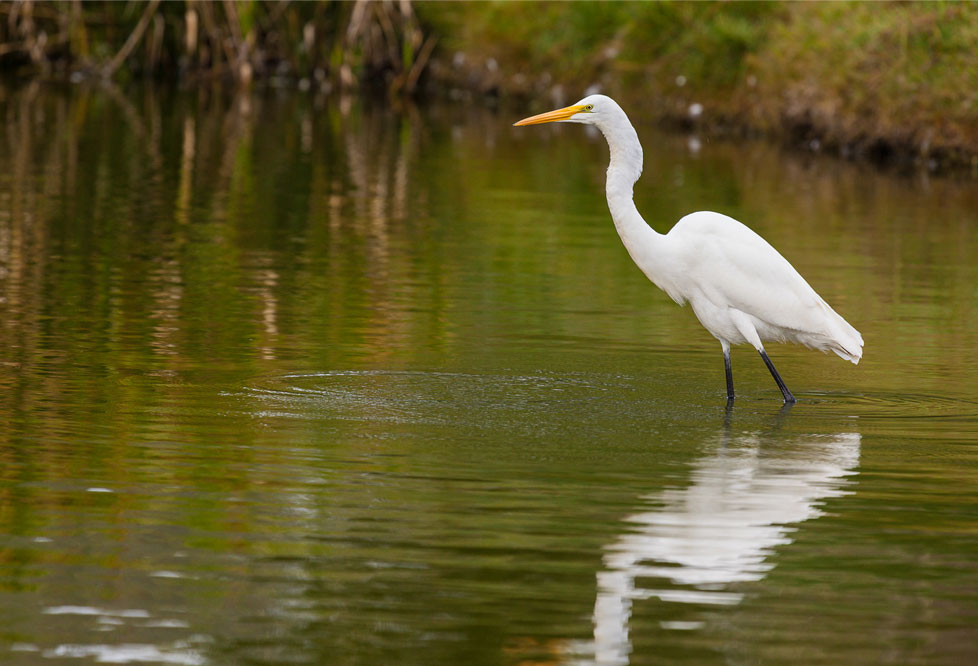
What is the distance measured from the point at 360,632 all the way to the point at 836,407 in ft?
14.2

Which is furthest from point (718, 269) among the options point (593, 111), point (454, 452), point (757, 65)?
point (757, 65)

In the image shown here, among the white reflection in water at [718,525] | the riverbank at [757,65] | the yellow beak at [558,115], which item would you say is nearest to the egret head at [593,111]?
the yellow beak at [558,115]

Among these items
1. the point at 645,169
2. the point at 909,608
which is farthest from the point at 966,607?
the point at 645,169

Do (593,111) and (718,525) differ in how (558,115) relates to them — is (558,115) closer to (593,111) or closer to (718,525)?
(593,111)

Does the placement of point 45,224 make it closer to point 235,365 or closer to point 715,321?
point 235,365

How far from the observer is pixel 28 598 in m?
5.24

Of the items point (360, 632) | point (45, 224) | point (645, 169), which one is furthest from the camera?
point (645, 169)

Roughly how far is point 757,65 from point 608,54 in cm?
482

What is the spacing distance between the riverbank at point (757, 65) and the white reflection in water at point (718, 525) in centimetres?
1645

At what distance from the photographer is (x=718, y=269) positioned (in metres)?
8.84

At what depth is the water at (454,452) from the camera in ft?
17.1

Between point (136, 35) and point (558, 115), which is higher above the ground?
point (136, 35)

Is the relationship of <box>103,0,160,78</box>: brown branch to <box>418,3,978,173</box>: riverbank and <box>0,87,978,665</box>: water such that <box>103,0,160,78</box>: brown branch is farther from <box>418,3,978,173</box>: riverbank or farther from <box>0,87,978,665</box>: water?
<box>0,87,978,665</box>: water

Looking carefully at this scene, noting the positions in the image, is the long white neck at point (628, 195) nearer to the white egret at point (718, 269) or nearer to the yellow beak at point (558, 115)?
the white egret at point (718, 269)
